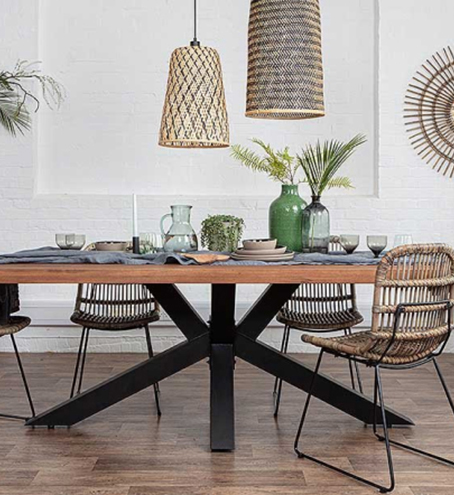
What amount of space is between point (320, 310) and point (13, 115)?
8.22ft

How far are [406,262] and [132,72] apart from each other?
3.10 metres

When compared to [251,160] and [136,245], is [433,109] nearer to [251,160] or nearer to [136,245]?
[251,160]

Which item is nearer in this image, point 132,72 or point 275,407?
point 275,407

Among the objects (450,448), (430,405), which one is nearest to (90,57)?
(430,405)

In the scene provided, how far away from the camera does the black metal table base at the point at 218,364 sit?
114 inches

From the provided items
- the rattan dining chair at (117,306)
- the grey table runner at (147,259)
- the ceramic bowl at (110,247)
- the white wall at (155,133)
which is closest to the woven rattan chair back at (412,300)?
the grey table runner at (147,259)

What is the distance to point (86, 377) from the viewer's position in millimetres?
4227

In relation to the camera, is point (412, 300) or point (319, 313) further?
point (319, 313)

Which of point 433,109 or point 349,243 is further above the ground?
point 433,109

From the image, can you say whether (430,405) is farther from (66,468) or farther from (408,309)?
(66,468)

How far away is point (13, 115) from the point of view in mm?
4973

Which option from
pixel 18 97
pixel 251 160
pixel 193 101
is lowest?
pixel 251 160

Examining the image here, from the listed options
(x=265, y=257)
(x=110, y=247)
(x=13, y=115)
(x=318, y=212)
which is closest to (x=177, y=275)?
(x=265, y=257)

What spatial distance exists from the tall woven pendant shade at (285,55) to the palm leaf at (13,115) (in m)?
2.48
